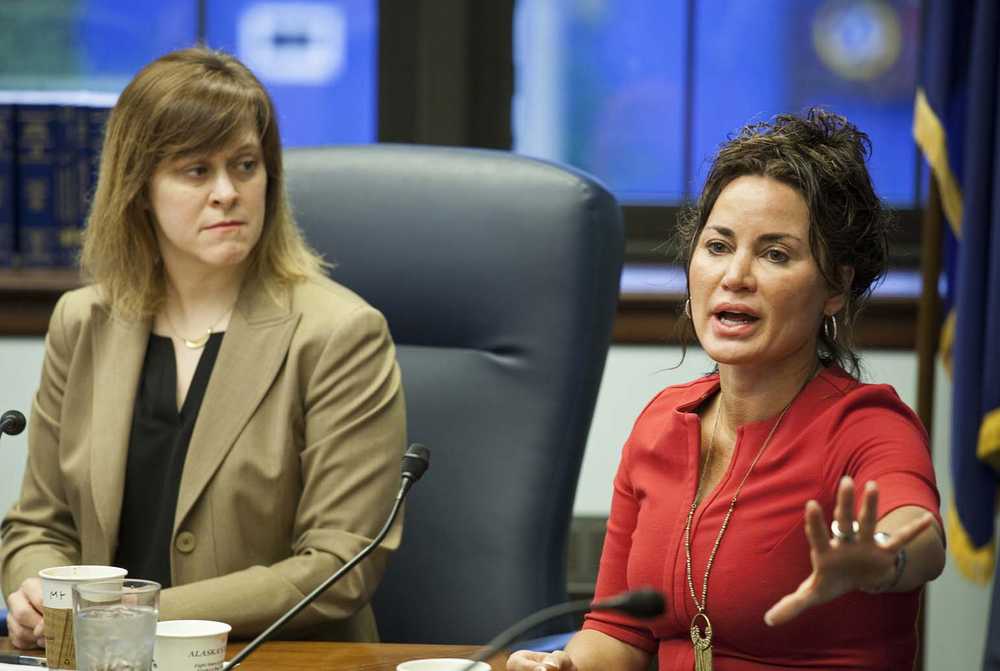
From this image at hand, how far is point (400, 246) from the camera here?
84.1 inches

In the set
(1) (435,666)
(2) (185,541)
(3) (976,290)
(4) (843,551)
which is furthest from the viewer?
(3) (976,290)

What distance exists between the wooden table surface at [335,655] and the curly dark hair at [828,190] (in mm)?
505

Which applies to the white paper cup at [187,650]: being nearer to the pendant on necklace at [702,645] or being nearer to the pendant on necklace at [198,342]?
the pendant on necklace at [702,645]

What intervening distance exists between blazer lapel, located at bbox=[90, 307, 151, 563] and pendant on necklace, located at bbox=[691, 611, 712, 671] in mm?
888

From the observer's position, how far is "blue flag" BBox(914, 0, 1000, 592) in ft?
8.72

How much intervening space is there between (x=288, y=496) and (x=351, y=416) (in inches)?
5.6

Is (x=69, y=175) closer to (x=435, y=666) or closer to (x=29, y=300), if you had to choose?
(x=29, y=300)

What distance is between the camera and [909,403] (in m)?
3.01

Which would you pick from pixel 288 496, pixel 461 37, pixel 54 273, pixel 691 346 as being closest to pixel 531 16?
pixel 461 37

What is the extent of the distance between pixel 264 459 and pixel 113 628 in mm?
707

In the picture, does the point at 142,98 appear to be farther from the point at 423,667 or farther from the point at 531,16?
the point at 531,16

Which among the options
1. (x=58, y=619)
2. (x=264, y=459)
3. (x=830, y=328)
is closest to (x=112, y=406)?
(x=264, y=459)

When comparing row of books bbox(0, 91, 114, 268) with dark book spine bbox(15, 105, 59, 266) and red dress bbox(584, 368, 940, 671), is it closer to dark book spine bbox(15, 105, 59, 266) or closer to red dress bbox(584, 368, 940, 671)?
dark book spine bbox(15, 105, 59, 266)

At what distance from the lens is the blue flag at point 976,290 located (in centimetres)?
266
